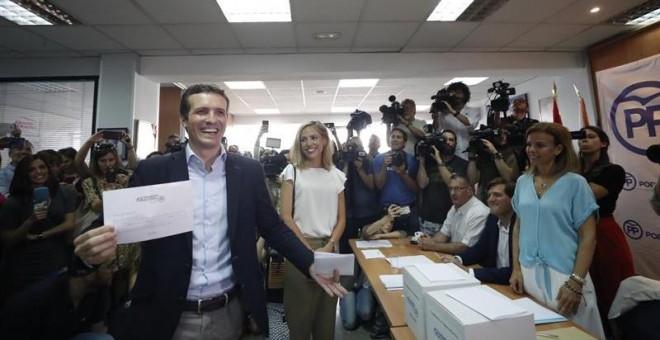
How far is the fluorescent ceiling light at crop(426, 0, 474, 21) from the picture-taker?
3.29 m

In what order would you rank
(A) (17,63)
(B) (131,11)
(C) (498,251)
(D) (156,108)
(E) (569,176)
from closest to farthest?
(E) (569,176), (C) (498,251), (B) (131,11), (A) (17,63), (D) (156,108)

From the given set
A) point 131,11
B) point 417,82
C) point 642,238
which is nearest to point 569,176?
point 642,238

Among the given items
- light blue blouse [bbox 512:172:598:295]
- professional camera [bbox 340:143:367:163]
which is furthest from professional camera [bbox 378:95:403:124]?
light blue blouse [bbox 512:172:598:295]

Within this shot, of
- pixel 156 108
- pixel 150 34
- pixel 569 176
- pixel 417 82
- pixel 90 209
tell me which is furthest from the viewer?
pixel 417 82

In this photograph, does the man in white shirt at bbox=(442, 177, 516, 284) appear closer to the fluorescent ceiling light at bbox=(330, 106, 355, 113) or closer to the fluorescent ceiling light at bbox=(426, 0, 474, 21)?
the fluorescent ceiling light at bbox=(426, 0, 474, 21)

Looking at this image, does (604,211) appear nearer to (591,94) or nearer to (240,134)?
(591,94)

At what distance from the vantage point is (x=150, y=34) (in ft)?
12.1

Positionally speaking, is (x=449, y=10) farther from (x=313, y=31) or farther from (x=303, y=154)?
(x=303, y=154)

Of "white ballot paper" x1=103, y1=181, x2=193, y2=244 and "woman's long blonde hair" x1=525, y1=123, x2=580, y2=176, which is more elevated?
"woman's long blonde hair" x1=525, y1=123, x2=580, y2=176

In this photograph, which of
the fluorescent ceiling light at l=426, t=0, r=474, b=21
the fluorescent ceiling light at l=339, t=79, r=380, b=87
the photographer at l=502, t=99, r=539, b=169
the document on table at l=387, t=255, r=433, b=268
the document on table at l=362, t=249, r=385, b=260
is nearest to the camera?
the document on table at l=387, t=255, r=433, b=268

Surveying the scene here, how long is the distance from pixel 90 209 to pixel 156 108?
2.94 metres

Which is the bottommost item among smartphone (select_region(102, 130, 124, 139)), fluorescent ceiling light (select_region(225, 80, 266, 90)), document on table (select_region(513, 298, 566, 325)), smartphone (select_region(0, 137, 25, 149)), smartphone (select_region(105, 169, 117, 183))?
document on table (select_region(513, 298, 566, 325))

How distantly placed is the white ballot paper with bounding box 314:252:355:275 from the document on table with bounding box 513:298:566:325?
0.64 meters

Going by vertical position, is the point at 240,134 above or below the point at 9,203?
above
